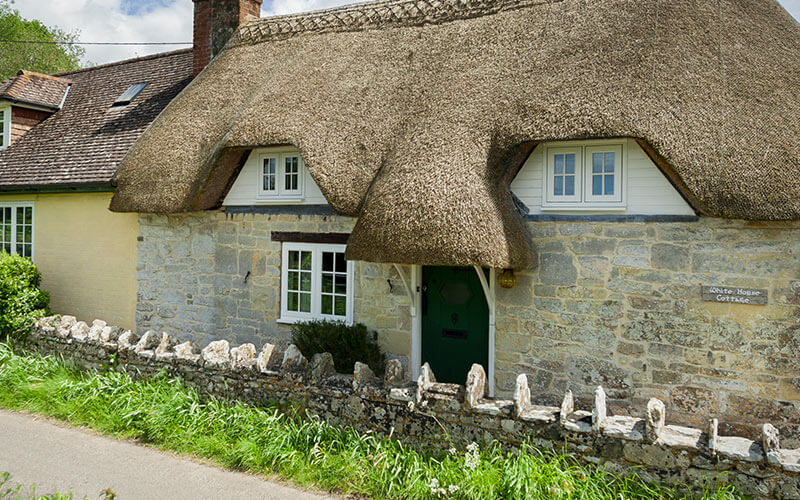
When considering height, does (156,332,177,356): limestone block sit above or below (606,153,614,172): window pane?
below

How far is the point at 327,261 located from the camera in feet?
29.7

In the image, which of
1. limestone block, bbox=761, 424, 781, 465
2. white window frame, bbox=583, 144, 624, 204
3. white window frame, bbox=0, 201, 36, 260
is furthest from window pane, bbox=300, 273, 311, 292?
white window frame, bbox=0, 201, 36, 260

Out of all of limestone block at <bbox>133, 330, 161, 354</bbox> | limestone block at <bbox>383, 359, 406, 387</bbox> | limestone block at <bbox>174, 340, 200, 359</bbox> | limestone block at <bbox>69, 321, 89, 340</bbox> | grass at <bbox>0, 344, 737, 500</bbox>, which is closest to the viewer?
grass at <bbox>0, 344, 737, 500</bbox>

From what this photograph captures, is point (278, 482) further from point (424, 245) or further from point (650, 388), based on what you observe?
point (650, 388)

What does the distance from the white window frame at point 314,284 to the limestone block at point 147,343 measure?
193 cm

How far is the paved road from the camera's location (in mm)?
5340

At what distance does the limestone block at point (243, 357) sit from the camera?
673 cm

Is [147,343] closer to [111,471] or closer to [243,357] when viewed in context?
[243,357]

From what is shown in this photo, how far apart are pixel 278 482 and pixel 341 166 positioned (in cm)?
405

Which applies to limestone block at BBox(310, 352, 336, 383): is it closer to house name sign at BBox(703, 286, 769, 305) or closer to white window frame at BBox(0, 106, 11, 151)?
house name sign at BBox(703, 286, 769, 305)

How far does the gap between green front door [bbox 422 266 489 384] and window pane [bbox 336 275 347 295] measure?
1.27 meters

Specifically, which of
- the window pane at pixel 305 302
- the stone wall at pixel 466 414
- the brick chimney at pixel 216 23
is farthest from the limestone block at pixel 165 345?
the brick chimney at pixel 216 23

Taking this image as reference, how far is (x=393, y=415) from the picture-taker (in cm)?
580

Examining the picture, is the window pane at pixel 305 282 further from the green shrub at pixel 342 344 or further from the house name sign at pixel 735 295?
the house name sign at pixel 735 295
